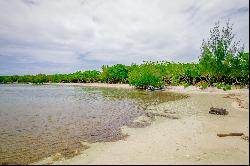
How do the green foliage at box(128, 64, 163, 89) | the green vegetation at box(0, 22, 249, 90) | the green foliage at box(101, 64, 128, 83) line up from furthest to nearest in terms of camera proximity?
the green foliage at box(101, 64, 128, 83), the green foliage at box(128, 64, 163, 89), the green vegetation at box(0, 22, 249, 90)

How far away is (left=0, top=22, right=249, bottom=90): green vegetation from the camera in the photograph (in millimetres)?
34594

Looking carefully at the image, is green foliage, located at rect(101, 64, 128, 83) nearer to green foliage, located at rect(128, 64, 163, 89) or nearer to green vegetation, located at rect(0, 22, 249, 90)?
green vegetation, located at rect(0, 22, 249, 90)

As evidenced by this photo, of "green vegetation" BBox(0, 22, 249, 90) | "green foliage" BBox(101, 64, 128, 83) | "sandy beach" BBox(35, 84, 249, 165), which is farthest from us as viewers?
"green foliage" BBox(101, 64, 128, 83)

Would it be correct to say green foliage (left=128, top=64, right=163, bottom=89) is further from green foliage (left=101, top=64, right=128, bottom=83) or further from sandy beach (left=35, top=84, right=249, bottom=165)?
sandy beach (left=35, top=84, right=249, bottom=165)

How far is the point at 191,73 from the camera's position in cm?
7138

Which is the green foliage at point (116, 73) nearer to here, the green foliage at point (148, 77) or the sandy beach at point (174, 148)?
the green foliage at point (148, 77)

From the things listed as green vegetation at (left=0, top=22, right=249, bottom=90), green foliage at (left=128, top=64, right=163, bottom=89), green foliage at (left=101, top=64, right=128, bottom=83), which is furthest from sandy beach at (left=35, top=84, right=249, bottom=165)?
green foliage at (left=101, top=64, right=128, bottom=83)

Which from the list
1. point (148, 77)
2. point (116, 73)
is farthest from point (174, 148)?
point (116, 73)

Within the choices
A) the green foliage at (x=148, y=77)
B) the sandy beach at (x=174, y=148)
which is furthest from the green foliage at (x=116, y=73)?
the sandy beach at (x=174, y=148)

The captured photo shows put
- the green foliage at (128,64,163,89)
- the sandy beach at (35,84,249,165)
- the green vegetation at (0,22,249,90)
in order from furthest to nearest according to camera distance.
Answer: the green foliage at (128,64,163,89)
the green vegetation at (0,22,249,90)
the sandy beach at (35,84,249,165)

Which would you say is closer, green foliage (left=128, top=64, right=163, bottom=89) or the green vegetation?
the green vegetation

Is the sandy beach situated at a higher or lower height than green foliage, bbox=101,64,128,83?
lower

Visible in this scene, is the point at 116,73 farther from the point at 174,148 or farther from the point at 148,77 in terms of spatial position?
the point at 174,148

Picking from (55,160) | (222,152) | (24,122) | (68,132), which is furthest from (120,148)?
(24,122)
